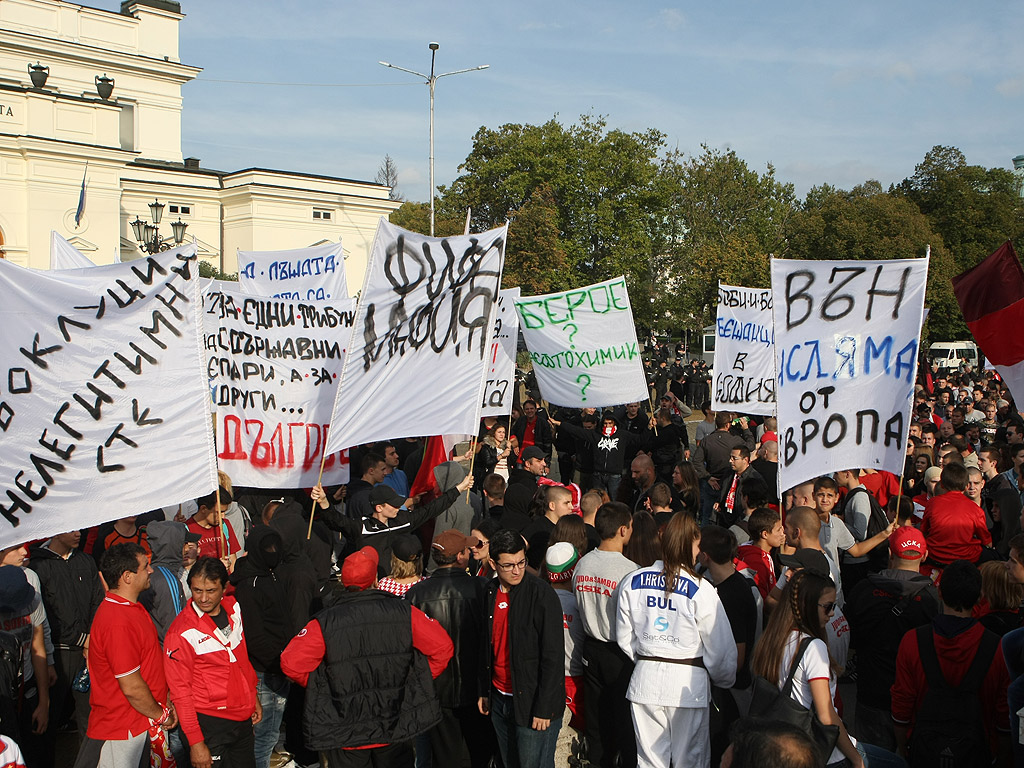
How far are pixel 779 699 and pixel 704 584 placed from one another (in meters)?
0.93

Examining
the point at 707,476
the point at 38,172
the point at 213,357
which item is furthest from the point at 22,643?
the point at 38,172

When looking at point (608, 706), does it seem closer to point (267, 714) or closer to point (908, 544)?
point (908, 544)

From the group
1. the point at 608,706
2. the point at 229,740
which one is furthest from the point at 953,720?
the point at 229,740

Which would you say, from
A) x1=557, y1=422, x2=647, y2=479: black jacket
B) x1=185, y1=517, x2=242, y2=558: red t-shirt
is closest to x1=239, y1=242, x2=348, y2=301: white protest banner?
x1=557, y1=422, x2=647, y2=479: black jacket

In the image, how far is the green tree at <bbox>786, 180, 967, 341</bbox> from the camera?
136 ft

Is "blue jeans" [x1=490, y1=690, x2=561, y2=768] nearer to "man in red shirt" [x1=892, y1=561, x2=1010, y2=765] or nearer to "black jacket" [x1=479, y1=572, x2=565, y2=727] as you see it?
"black jacket" [x1=479, y1=572, x2=565, y2=727]

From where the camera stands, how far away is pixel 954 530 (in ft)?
22.2

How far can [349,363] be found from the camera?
6586 millimetres

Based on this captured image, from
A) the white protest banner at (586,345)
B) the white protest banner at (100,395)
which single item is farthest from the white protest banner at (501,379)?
the white protest banner at (100,395)

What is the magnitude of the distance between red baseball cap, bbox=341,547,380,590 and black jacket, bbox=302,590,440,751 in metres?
0.06

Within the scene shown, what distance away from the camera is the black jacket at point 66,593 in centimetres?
587

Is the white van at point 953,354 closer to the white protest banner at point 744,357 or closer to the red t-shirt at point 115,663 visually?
the white protest banner at point 744,357

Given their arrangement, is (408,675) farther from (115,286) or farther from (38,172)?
(38,172)

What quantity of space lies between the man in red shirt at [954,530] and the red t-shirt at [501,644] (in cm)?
358
